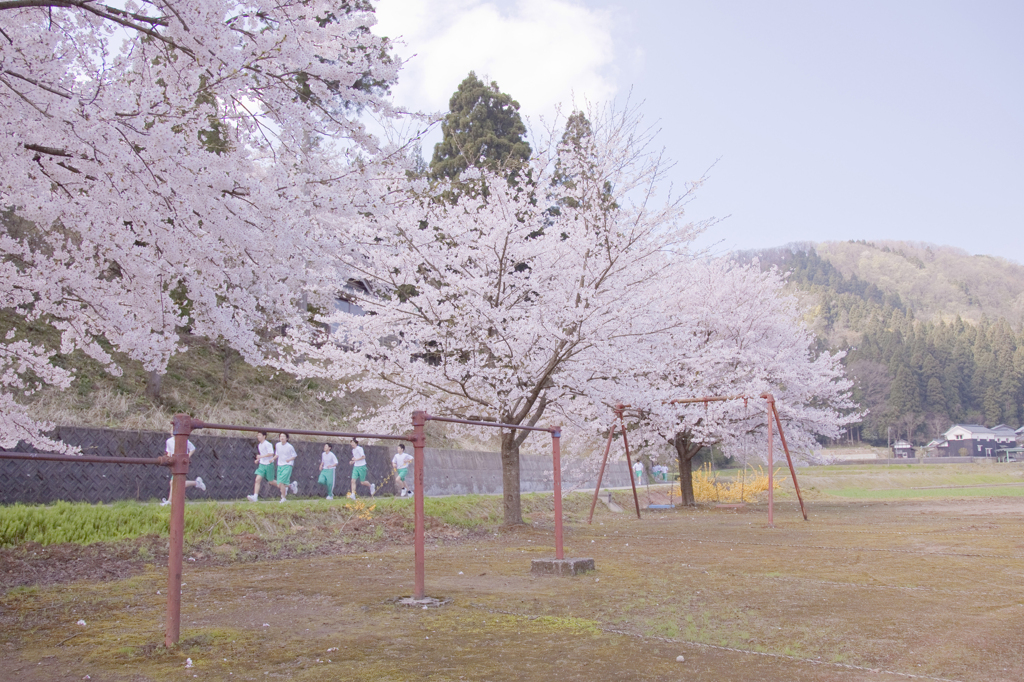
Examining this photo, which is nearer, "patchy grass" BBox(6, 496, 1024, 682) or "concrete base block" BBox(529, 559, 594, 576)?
"patchy grass" BBox(6, 496, 1024, 682)

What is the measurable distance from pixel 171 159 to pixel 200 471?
503 inches

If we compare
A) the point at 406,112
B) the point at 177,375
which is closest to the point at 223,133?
the point at 406,112

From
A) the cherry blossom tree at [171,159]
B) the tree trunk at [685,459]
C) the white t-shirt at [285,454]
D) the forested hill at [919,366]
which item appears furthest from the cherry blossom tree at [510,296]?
the forested hill at [919,366]

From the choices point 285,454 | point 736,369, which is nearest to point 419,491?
point 285,454

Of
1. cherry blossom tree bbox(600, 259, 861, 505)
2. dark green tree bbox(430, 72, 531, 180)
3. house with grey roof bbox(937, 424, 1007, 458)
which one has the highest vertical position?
dark green tree bbox(430, 72, 531, 180)

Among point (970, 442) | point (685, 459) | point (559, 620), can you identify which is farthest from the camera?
point (970, 442)

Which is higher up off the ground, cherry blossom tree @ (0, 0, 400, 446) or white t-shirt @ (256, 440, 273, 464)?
cherry blossom tree @ (0, 0, 400, 446)

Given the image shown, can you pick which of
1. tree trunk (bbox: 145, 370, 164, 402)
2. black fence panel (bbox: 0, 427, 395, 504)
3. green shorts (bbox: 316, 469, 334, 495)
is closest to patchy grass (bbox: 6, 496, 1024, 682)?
black fence panel (bbox: 0, 427, 395, 504)

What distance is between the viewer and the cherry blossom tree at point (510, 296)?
40.1 feet

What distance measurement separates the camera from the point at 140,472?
14648 millimetres

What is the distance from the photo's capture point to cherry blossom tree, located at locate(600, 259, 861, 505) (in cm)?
1848

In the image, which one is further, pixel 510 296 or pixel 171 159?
pixel 510 296

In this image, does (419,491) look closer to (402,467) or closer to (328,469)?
(328,469)

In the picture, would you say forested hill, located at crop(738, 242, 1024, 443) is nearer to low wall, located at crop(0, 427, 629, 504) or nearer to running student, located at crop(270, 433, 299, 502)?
low wall, located at crop(0, 427, 629, 504)
